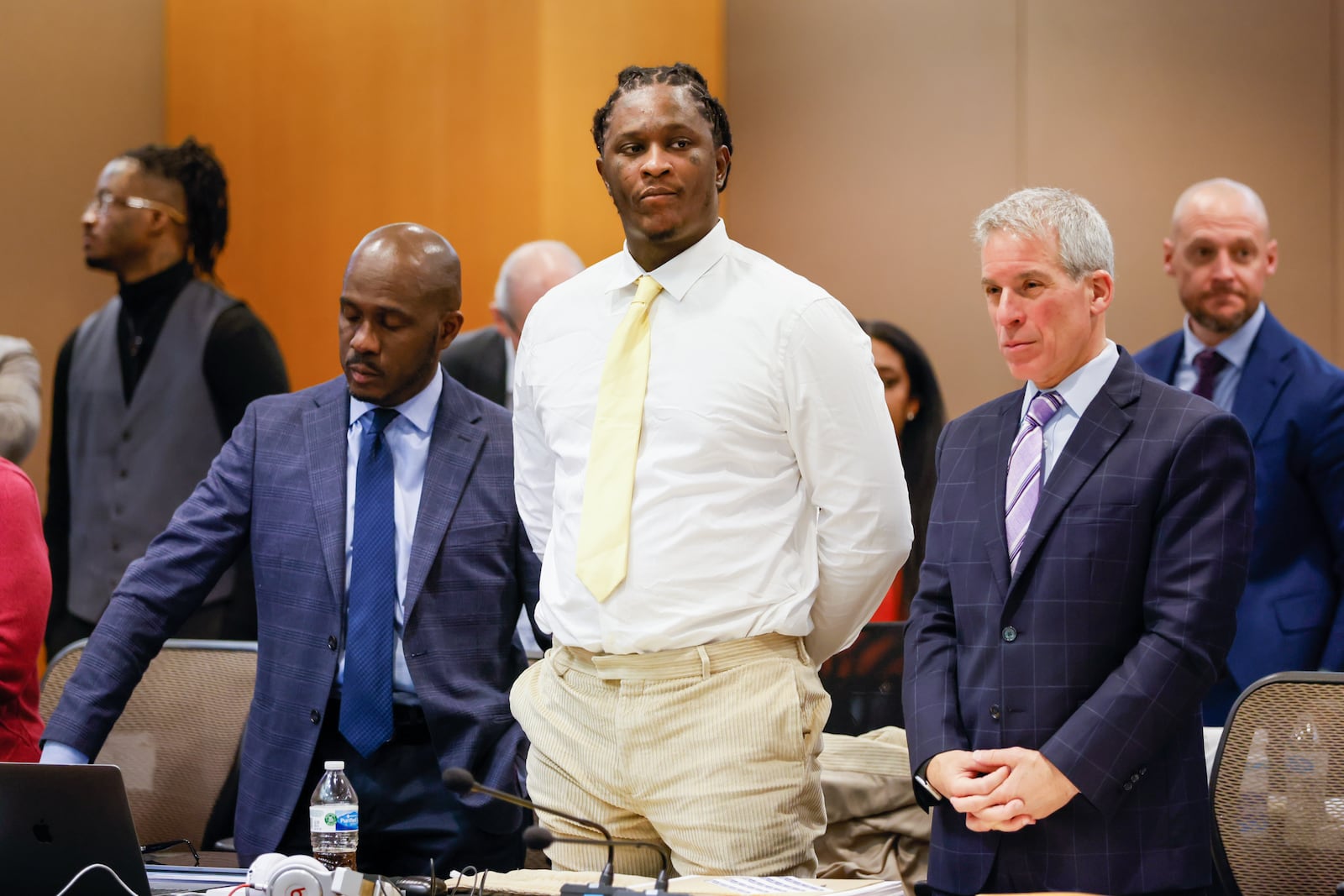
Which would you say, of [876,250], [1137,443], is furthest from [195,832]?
[876,250]

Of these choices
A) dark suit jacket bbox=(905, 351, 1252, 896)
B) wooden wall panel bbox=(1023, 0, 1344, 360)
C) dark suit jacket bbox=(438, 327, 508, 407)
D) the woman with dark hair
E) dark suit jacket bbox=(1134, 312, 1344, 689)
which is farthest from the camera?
wooden wall panel bbox=(1023, 0, 1344, 360)

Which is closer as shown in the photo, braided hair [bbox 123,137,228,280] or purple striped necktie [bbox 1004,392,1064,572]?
purple striped necktie [bbox 1004,392,1064,572]

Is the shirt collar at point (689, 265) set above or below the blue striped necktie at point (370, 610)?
above

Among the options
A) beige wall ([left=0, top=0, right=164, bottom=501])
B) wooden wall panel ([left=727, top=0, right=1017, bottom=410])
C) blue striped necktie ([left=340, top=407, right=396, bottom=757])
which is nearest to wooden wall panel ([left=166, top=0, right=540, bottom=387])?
beige wall ([left=0, top=0, right=164, bottom=501])

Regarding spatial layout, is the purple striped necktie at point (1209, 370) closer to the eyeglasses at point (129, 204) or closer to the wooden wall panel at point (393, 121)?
the wooden wall panel at point (393, 121)

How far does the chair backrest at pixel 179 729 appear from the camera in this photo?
3.09 meters

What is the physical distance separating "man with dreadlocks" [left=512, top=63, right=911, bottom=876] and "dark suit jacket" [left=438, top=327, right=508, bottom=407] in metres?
1.96

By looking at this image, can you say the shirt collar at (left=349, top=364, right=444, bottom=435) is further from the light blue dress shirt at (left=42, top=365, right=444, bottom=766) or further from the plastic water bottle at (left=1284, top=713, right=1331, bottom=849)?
the plastic water bottle at (left=1284, top=713, right=1331, bottom=849)

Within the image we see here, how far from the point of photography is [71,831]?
1967mm

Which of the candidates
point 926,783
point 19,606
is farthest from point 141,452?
point 926,783

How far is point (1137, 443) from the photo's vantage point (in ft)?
7.23

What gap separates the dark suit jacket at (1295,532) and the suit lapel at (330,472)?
1935 millimetres

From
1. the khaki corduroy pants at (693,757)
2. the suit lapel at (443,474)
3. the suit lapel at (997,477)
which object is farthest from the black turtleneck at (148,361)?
the suit lapel at (997,477)

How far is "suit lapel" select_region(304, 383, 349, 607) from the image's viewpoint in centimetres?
266
